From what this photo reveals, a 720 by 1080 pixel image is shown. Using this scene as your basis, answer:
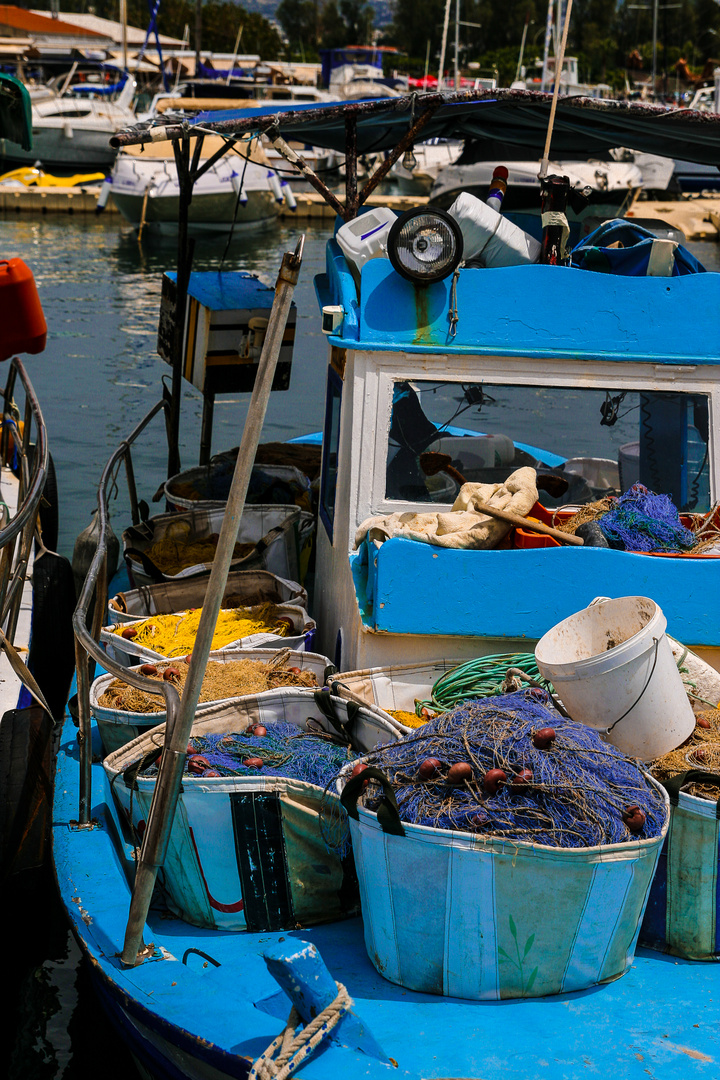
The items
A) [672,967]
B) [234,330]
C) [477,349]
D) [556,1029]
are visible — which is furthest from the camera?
[234,330]

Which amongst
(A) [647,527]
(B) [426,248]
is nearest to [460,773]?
(A) [647,527]

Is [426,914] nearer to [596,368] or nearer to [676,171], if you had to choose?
[596,368]

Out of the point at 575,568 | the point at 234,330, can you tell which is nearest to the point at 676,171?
the point at 234,330

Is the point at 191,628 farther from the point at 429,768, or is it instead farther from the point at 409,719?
the point at 429,768

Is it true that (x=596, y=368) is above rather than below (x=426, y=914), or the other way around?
above

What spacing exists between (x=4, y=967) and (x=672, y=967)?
3.54m

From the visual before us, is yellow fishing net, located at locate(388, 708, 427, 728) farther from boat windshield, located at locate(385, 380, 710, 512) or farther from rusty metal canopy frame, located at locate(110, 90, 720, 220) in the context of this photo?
rusty metal canopy frame, located at locate(110, 90, 720, 220)

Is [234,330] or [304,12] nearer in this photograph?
[234,330]

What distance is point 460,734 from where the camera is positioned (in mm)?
3467

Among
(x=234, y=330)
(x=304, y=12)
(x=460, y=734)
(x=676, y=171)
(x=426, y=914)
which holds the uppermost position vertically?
(x=304, y=12)

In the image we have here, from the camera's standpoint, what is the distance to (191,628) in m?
5.60

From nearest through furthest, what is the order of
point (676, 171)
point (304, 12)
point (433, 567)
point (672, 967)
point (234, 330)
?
point (672, 967), point (433, 567), point (234, 330), point (676, 171), point (304, 12)

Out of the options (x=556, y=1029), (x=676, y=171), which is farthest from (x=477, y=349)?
(x=676, y=171)

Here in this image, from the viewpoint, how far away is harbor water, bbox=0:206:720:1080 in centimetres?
511
